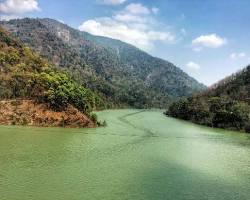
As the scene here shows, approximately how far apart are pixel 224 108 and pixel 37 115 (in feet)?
180

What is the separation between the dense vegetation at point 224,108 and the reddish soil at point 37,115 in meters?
38.8

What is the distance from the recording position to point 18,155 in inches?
1694

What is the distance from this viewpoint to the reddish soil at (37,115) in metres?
74.4

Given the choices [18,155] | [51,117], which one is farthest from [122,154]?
[51,117]

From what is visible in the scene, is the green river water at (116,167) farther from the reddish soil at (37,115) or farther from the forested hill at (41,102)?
the forested hill at (41,102)

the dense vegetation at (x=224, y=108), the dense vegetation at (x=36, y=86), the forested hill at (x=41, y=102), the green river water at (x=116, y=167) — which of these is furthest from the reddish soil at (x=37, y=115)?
the dense vegetation at (x=224, y=108)

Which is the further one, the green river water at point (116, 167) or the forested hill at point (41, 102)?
the forested hill at point (41, 102)

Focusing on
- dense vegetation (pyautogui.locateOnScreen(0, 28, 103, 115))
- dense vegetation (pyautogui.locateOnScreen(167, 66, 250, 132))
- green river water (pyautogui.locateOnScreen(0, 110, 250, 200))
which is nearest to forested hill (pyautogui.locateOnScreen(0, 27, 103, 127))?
dense vegetation (pyautogui.locateOnScreen(0, 28, 103, 115))

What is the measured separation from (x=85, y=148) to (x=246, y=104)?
224ft

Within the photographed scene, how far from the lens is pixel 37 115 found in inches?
2997

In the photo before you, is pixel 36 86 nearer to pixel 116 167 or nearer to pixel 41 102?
pixel 41 102

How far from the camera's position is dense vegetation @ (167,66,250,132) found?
97.5m

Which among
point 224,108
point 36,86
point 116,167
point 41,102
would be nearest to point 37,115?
point 41,102

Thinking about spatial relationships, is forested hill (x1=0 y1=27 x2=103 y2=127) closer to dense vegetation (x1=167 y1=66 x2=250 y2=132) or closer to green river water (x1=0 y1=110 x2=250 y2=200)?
green river water (x1=0 y1=110 x2=250 y2=200)
